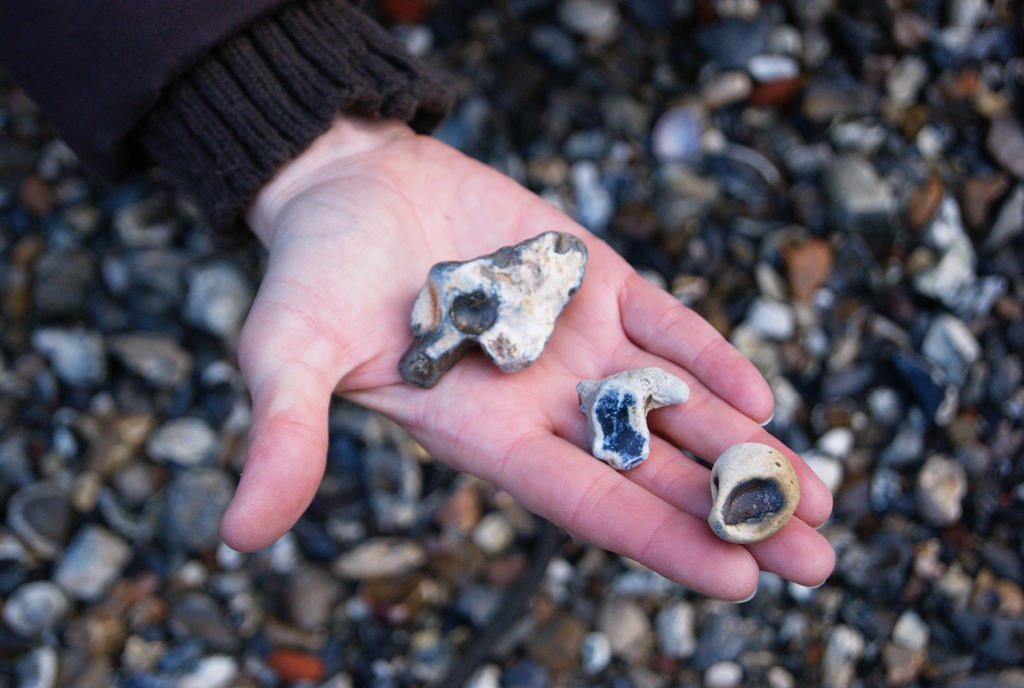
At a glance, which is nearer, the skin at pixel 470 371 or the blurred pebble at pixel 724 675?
the skin at pixel 470 371

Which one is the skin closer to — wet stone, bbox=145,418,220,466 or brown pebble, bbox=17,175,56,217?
wet stone, bbox=145,418,220,466

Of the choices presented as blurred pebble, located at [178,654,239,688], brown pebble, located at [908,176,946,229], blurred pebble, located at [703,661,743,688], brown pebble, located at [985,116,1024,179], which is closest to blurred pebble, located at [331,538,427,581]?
blurred pebble, located at [178,654,239,688]

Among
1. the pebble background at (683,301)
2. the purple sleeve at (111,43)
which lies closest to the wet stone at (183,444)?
the pebble background at (683,301)

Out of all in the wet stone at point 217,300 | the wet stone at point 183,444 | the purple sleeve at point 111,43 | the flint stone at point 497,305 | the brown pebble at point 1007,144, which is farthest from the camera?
the brown pebble at point 1007,144

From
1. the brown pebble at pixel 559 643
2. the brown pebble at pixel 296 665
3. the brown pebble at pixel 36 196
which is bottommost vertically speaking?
the brown pebble at pixel 559 643

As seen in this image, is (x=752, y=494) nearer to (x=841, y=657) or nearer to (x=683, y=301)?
(x=841, y=657)

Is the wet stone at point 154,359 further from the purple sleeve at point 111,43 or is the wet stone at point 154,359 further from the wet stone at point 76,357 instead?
the purple sleeve at point 111,43

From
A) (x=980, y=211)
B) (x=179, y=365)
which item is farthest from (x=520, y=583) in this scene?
(x=980, y=211)
